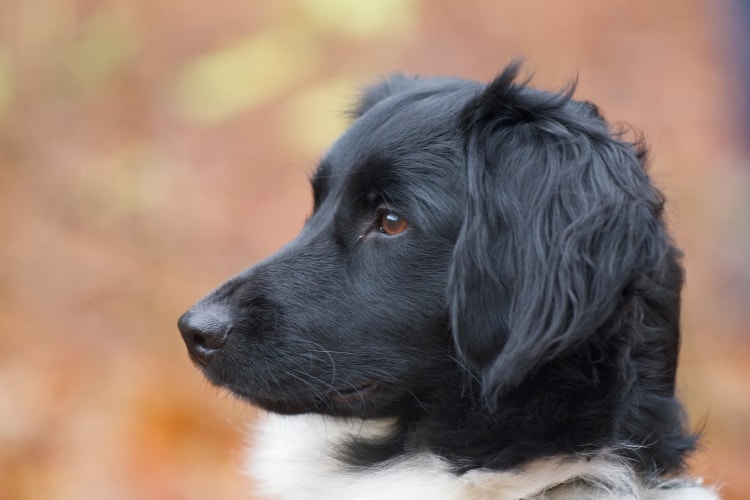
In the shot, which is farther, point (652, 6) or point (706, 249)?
point (652, 6)

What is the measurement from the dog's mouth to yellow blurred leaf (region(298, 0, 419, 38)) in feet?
7.70

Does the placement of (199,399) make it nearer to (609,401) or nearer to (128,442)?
(128,442)

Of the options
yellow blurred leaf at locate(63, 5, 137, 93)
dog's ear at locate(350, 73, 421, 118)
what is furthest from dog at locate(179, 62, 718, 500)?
yellow blurred leaf at locate(63, 5, 137, 93)

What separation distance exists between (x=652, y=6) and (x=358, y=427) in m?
6.59

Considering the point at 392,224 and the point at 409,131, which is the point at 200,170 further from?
the point at 392,224

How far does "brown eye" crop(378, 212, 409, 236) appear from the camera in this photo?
2.62m

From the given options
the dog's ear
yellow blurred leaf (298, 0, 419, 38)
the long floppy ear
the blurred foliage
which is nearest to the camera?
the long floppy ear

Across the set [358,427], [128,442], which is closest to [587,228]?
[358,427]

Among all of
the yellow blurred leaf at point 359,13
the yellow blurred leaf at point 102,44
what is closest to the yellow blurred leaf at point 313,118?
the yellow blurred leaf at point 359,13

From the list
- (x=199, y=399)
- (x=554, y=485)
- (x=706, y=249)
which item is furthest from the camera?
(x=706, y=249)

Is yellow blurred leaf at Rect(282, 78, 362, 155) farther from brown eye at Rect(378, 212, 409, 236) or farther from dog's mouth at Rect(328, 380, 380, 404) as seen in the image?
dog's mouth at Rect(328, 380, 380, 404)

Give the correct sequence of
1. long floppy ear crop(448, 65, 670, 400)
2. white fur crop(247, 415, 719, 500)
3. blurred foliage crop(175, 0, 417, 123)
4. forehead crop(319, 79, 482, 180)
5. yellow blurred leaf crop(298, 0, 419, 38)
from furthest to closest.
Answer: blurred foliage crop(175, 0, 417, 123) < yellow blurred leaf crop(298, 0, 419, 38) < forehead crop(319, 79, 482, 180) < white fur crop(247, 415, 719, 500) < long floppy ear crop(448, 65, 670, 400)

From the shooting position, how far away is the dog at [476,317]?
7.62 ft

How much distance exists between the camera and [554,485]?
2477mm
